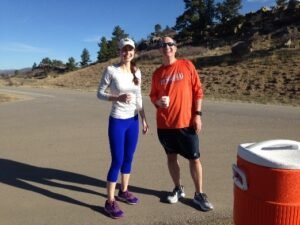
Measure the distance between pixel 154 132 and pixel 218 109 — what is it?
4.88m

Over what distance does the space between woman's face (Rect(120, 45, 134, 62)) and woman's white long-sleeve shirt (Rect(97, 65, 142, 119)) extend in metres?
0.12

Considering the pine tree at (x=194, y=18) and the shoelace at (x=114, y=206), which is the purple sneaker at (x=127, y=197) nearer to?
the shoelace at (x=114, y=206)

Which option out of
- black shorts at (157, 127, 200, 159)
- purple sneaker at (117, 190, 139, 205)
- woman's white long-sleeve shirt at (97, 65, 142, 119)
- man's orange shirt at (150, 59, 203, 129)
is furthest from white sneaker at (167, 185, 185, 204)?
woman's white long-sleeve shirt at (97, 65, 142, 119)

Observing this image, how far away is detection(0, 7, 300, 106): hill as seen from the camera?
2095 cm

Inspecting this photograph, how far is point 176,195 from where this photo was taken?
16.5ft

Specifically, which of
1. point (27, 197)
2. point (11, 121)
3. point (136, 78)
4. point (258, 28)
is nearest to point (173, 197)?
point (136, 78)

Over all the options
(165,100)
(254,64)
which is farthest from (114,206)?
(254,64)

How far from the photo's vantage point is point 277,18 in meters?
44.0

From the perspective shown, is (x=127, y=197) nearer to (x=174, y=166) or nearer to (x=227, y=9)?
(x=174, y=166)

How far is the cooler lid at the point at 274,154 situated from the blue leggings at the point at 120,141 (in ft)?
6.68

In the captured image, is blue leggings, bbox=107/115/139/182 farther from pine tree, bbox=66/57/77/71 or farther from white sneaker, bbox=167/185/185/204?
pine tree, bbox=66/57/77/71

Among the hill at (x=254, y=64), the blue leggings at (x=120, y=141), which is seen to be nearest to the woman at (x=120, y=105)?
the blue leggings at (x=120, y=141)

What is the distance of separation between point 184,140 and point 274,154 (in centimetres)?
202

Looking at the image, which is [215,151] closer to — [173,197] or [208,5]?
[173,197]
